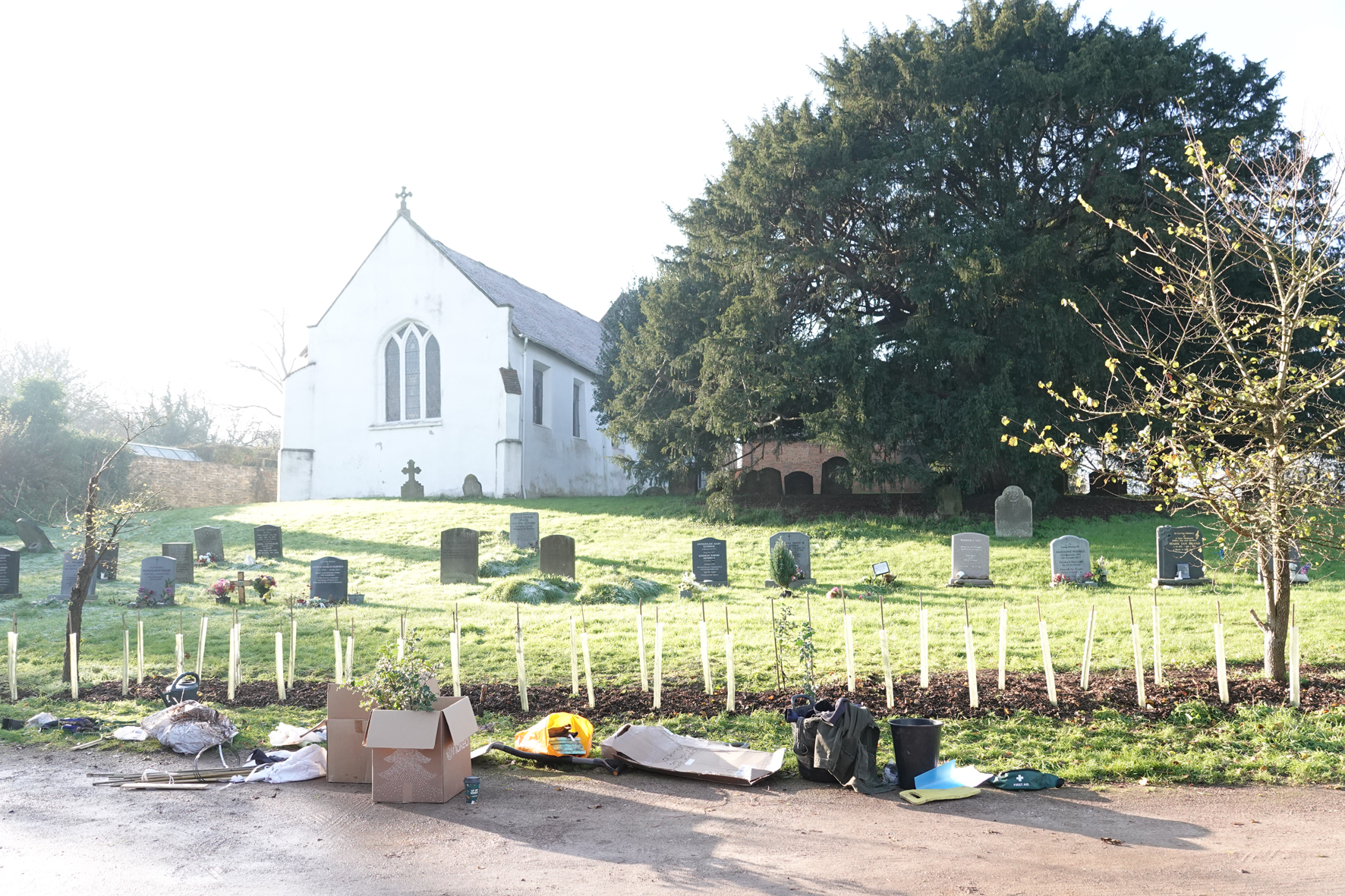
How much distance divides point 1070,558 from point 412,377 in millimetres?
25296

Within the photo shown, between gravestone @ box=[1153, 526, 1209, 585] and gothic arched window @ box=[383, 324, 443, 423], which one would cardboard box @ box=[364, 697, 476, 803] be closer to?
gravestone @ box=[1153, 526, 1209, 585]

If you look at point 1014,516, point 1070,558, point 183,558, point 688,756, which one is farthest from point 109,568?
point 1014,516

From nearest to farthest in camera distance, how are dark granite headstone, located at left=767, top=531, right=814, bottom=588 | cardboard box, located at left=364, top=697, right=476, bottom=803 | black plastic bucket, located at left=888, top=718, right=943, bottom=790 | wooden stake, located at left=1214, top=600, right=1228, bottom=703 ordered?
cardboard box, located at left=364, top=697, right=476, bottom=803 → black plastic bucket, located at left=888, top=718, right=943, bottom=790 → wooden stake, located at left=1214, top=600, right=1228, bottom=703 → dark granite headstone, located at left=767, top=531, right=814, bottom=588

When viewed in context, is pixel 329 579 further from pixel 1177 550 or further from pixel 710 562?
pixel 1177 550

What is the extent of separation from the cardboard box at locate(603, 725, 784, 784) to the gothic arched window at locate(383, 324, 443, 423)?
2812 cm

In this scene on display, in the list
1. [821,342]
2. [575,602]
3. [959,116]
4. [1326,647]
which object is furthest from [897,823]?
[959,116]

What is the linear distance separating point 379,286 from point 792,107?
57.3 ft

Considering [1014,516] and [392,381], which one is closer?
[1014,516]

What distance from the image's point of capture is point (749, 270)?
24.2m

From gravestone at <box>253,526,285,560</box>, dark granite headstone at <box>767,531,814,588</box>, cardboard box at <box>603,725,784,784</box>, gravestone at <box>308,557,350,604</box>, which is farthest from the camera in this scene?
gravestone at <box>253,526,285,560</box>

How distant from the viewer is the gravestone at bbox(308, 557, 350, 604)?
55.9 feet

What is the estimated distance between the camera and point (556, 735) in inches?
298

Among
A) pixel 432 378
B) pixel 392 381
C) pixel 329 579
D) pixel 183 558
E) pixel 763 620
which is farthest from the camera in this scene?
pixel 392 381

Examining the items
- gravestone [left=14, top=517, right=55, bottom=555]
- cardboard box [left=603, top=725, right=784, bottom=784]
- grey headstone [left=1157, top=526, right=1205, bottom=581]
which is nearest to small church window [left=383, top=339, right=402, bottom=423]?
gravestone [left=14, top=517, right=55, bottom=555]
